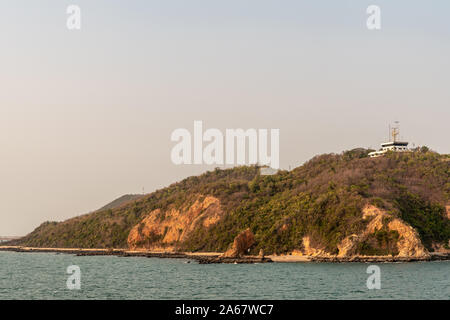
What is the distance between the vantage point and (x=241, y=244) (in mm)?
112875

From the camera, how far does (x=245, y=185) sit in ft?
518

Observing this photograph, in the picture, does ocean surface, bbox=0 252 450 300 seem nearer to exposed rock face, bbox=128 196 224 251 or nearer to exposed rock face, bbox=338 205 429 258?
exposed rock face, bbox=338 205 429 258

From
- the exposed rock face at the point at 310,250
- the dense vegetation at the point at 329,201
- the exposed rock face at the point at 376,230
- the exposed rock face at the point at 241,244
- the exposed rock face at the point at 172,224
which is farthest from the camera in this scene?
the exposed rock face at the point at 172,224

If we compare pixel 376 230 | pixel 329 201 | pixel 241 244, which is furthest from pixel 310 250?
pixel 241 244

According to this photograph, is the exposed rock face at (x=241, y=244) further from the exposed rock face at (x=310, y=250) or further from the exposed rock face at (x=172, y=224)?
the exposed rock face at (x=172, y=224)

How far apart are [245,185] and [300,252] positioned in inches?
2006

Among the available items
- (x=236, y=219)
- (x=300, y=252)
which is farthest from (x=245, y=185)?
(x=300, y=252)

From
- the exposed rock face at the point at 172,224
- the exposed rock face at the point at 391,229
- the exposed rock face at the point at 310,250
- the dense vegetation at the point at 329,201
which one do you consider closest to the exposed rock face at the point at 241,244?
the dense vegetation at the point at 329,201

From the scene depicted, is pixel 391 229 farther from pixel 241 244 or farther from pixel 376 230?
pixel 241 244

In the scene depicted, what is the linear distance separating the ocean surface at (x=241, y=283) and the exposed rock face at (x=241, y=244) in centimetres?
2600

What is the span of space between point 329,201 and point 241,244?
21.1 meters

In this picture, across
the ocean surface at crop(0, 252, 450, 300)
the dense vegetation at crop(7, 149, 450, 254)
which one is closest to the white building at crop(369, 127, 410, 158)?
the dense vegetation at crop(7, 149, 450, 254)

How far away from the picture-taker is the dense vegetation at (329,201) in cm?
10794

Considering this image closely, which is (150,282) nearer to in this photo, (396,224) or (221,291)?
(221,291)
